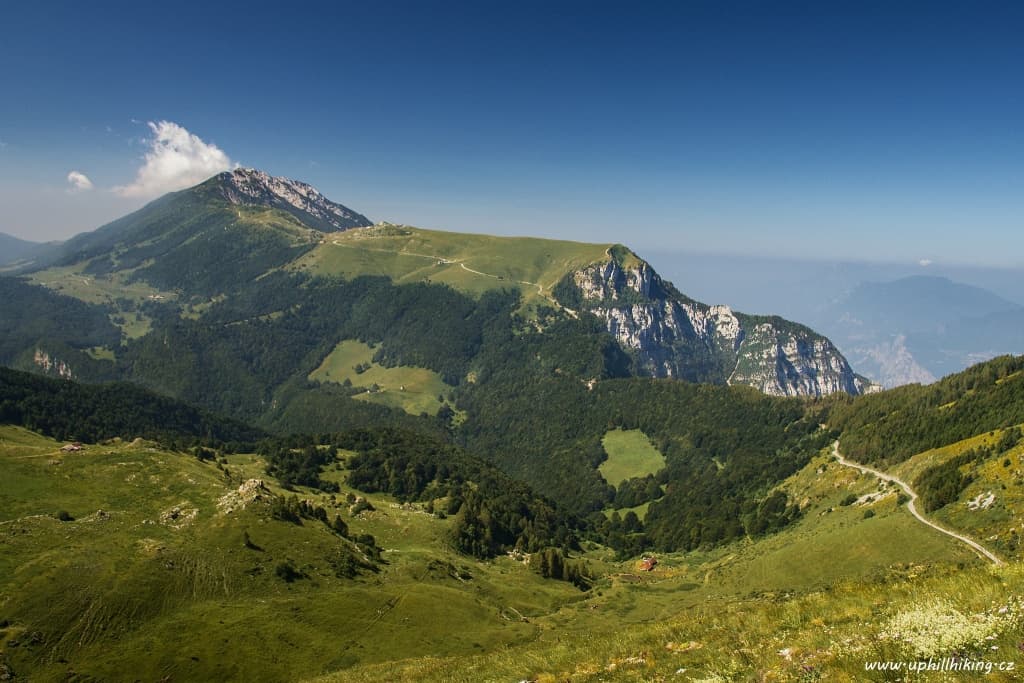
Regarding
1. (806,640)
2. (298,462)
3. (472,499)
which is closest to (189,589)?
(806,640)

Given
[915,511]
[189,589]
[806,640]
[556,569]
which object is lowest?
[556,569]

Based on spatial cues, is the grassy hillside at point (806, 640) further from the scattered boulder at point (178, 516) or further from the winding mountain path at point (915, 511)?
the scattered boulder at point (178, 516)

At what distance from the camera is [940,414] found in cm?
14800

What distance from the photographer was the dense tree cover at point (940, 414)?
127544 millimetres

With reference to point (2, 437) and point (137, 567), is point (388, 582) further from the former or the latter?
point (2, 437)

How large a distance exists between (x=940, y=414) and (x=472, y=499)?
141432mm

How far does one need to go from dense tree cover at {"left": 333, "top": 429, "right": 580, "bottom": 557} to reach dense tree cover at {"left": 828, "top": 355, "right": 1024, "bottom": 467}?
325 feet

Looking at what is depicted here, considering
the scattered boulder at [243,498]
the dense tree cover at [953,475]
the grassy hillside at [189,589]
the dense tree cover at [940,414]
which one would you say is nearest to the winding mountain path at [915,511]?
the dense tree cover at [953,475]

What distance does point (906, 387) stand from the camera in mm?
193625

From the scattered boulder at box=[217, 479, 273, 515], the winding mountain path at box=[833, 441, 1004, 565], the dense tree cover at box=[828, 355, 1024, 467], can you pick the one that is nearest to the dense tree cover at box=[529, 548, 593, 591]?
the scattered boulder at box=[217, 479, 273, 515]

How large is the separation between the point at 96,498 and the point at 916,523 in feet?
463

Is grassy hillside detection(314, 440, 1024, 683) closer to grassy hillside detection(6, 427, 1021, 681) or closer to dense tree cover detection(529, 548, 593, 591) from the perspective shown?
grassy hillside detection(6, 427, 1021, 681)

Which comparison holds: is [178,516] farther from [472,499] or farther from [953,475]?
[953,475]

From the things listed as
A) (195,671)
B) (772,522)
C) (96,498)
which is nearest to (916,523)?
(772,522)
